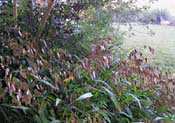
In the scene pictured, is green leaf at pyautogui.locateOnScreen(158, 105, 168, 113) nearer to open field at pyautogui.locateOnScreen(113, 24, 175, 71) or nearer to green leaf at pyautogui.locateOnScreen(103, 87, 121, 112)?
green leaf at pyautogui.locateOnScreen(103, 87, 121, 112)

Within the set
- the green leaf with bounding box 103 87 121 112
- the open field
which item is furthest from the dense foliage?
the open field

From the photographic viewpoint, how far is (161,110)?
1.95 m

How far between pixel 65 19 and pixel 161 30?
279 inches

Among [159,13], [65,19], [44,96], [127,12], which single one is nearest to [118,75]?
[44,96]

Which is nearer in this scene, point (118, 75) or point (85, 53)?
point (118, 75)

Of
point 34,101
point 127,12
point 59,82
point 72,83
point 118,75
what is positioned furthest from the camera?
point 127,12

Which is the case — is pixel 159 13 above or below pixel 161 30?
above

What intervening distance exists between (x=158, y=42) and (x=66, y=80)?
20.3 feet

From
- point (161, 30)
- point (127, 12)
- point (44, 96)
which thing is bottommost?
point (161, 30)

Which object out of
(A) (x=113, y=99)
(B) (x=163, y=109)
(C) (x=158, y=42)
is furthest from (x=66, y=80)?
(C) (x=158, y=42)

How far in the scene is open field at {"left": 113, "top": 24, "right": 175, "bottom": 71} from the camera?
519 cm

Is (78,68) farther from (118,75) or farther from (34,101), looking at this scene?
(34,101)

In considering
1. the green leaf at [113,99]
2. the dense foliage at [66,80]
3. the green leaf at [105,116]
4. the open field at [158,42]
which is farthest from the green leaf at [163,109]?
the open field at [158,42]

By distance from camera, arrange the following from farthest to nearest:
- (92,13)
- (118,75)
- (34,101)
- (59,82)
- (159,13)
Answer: (159,13)
(92,13)
(118,75)
(59,82)
(34,101)
